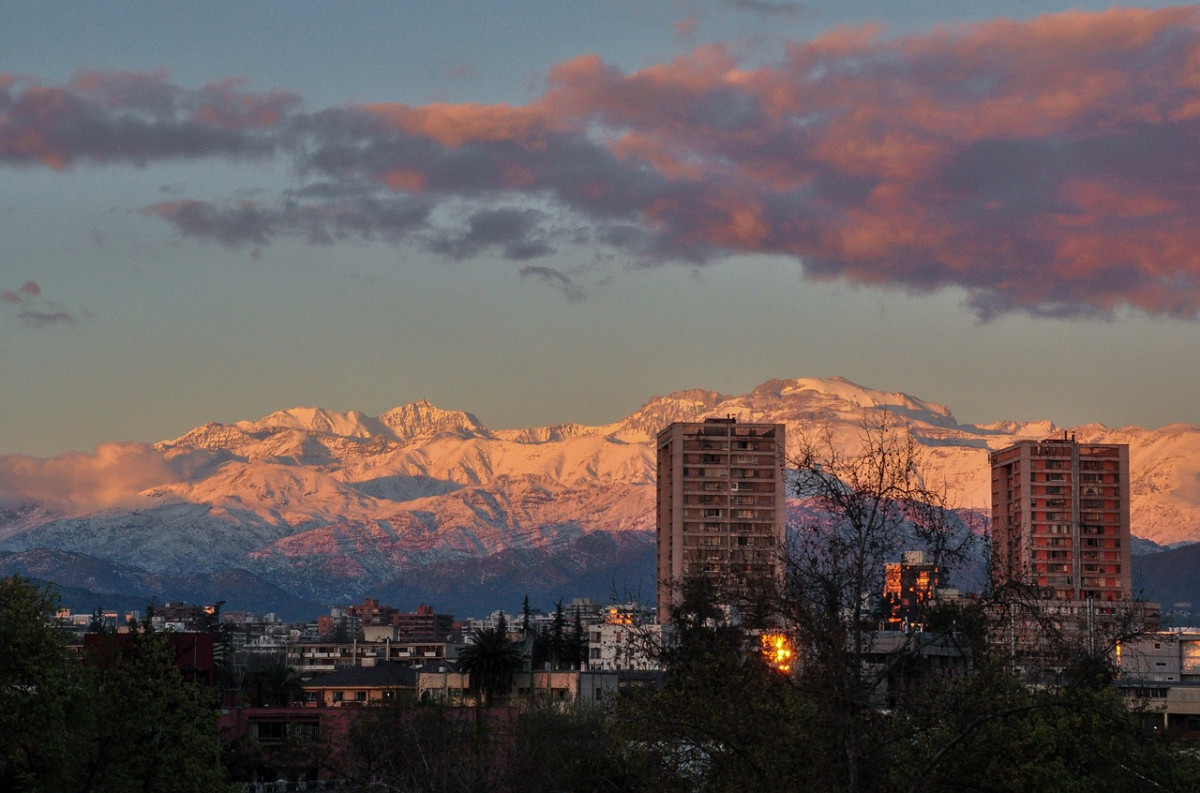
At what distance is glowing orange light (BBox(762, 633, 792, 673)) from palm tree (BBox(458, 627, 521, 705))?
89909mm

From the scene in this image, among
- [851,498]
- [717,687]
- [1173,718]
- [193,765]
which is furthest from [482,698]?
[851,498]

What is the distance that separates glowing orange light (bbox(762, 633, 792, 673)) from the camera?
126 ft

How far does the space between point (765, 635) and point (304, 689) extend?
118317mm

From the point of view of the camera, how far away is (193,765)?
71125 mm

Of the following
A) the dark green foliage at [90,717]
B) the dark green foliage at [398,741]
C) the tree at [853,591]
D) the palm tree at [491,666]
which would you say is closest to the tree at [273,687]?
the palm tree at [491,666]

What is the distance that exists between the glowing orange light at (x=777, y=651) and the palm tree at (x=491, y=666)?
295 ft

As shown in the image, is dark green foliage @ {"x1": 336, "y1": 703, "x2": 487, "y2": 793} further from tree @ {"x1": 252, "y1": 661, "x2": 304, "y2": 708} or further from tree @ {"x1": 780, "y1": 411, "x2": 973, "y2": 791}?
tree @ {"x1": 780, "y1": 411, "x2": 973, "y2": 791}

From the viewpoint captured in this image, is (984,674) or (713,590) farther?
(713,590)

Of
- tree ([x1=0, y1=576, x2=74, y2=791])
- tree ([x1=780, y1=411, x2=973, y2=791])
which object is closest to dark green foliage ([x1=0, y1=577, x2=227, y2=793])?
tree ([x1=0, y1=576, x2=74, y2=791])

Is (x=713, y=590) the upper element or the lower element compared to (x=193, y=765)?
upper

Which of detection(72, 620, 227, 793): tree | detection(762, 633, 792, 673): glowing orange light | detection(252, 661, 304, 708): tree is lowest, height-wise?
detection(252, 661, 304, 708): tree

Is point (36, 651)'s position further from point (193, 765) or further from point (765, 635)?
point (765, 635)

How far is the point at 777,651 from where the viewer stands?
39.7 metres

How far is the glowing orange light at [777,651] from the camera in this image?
38281mm
